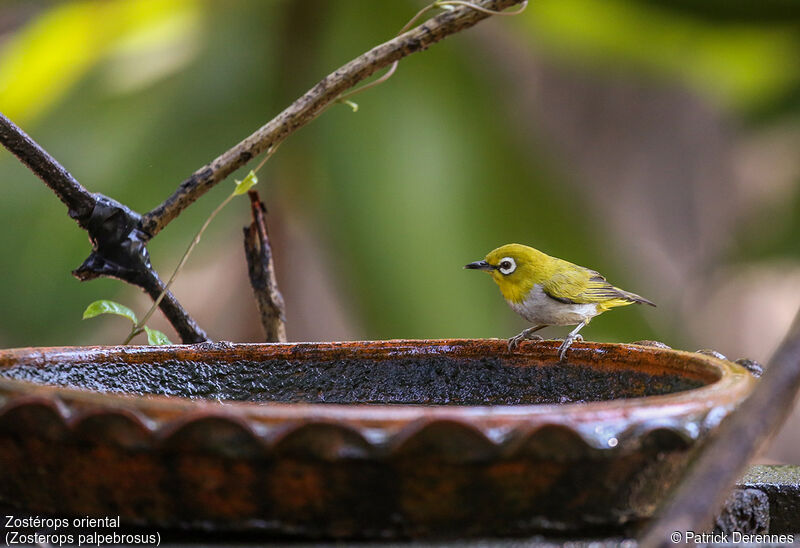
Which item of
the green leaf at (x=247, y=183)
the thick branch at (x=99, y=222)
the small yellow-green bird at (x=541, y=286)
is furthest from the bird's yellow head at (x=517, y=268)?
the thick branch at (x=99, y=222)

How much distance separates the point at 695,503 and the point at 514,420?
0.38 feet

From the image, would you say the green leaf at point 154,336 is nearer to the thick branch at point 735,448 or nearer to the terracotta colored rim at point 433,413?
the terracotta colored rim at point 433,413

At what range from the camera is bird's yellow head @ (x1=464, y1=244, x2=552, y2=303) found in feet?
5.26

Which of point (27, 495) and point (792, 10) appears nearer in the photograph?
point (27, 495)

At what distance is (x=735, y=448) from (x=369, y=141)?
7.96ft

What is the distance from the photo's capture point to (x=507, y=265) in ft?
5.32

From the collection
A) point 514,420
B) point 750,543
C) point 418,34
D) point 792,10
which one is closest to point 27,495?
point 514,420

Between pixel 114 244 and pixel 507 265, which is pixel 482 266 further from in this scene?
pixel 114 244

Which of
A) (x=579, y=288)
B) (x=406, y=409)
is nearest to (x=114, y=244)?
(x=406, y=409)

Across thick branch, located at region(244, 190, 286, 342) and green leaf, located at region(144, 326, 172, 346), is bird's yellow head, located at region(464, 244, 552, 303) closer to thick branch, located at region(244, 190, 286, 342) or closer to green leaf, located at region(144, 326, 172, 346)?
thick branch, located at region(244, 190, 286, 342)

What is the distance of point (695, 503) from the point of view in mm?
410

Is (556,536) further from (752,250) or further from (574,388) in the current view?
(752,250)

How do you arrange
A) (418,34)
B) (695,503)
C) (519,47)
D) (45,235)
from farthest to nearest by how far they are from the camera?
(519,47)
(45,235)
(418,34)
(695,503)

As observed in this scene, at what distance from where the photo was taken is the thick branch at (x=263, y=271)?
4.11 feet
